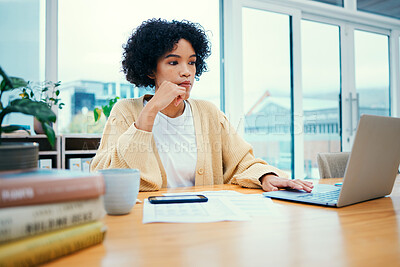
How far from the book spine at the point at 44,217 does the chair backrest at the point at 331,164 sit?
154cm

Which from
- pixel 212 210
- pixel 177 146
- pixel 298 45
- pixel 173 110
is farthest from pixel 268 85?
pixel 212 210

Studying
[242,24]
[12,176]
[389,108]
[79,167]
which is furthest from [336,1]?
[12,176]

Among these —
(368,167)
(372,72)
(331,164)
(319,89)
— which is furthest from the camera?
(372,72)

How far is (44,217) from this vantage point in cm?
42

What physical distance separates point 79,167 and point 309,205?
6.13 feet

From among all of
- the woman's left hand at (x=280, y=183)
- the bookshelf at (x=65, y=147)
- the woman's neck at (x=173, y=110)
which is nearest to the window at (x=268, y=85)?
the bookshelf at (x=65, y=147)

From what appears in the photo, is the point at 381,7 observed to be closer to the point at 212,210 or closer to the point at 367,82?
the point at 367,82

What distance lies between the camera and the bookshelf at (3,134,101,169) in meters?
2.15

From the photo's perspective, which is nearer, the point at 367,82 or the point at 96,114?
the point at 96,114

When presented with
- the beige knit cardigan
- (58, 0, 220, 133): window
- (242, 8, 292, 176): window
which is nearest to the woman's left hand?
the beige knit cardigan

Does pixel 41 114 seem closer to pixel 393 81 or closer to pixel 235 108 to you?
pixel 235 108

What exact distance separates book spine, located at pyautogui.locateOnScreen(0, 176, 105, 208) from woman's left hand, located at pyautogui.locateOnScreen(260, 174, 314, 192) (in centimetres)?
76

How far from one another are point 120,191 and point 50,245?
0.88 feet

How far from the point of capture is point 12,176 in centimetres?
42
